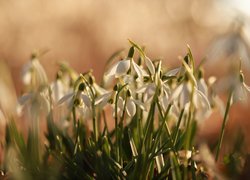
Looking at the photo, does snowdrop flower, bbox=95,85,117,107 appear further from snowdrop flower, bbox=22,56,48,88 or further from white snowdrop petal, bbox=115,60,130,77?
snowdrop flower, bbox=22,56,48,88

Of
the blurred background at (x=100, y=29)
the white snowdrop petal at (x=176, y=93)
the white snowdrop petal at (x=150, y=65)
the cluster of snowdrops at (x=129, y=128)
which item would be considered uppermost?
the white snowdrop petal at (x=150, y=65)

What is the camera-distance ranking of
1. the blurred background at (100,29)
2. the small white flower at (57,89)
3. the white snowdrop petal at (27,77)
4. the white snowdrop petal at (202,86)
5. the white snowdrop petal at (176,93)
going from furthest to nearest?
the blurred background at (100,29) → the white snowdrop petal at (27,77) → the small white flower at (57,89) → the white snowdrop petal at (202,86) → the white snowdrop petal at (176,93)

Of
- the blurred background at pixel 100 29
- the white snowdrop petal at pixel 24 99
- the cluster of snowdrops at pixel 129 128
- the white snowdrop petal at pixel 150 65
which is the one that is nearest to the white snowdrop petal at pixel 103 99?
the cluster of snowdrops at pixel 129 128

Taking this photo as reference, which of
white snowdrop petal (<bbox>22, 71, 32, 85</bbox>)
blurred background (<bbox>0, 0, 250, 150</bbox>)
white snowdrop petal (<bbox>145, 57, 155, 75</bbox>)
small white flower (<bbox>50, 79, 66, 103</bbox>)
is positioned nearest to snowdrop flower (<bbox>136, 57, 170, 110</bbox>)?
white snowdrop petal (<bbox>145, 57, 155, 75</bbox>)

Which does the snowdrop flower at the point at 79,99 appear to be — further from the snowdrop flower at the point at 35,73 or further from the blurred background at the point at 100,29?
the blurred background at the point at 100,29

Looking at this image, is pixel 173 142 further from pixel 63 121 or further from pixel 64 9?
pixel 64 9

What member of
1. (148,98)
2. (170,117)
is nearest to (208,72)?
(170,117)

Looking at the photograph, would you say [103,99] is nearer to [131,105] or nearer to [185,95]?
[131,105]
